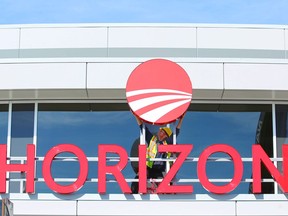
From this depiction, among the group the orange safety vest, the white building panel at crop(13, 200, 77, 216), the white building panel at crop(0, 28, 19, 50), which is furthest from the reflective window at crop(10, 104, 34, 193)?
the orange safety vest

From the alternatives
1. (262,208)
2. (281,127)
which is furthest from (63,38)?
(262,208)

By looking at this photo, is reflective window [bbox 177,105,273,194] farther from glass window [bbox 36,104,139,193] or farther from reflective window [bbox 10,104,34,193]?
reflective window [bbox 10,104,34,193]

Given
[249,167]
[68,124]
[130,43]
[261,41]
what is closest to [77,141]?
[68,124]

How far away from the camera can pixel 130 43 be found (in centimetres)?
1839

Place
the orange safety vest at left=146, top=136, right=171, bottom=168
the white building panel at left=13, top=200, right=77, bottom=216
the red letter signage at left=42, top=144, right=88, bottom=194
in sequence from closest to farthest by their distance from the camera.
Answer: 1. the white building panel at left=13, top=200, right=77, bottom=216
2. the red letter signage at left=42, top=144, right=88, bottom=194
3. the orange safety vest at left=146, top=136, right=171, bottom=168

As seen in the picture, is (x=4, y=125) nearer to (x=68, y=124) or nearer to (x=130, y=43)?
(x=68, y=124)

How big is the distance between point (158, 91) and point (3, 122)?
4214 millimetres

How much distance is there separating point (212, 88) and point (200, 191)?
2.41 meters

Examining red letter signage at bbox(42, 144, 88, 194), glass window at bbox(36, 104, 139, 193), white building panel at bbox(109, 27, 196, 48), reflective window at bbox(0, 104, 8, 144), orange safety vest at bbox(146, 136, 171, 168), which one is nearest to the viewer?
red letter signage at bbox(42, 144, 88, 194)

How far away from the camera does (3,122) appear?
17719 millimetres

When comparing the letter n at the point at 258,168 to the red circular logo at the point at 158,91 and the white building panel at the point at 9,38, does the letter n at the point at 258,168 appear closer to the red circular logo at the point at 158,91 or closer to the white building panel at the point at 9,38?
the red circular logo at the point at 158,91

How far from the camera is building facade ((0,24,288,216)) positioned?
14.6 meters

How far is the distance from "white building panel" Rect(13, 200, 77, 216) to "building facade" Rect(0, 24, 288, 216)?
0.06ft

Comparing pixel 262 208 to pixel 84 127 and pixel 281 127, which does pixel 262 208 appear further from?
pixel 84 127
